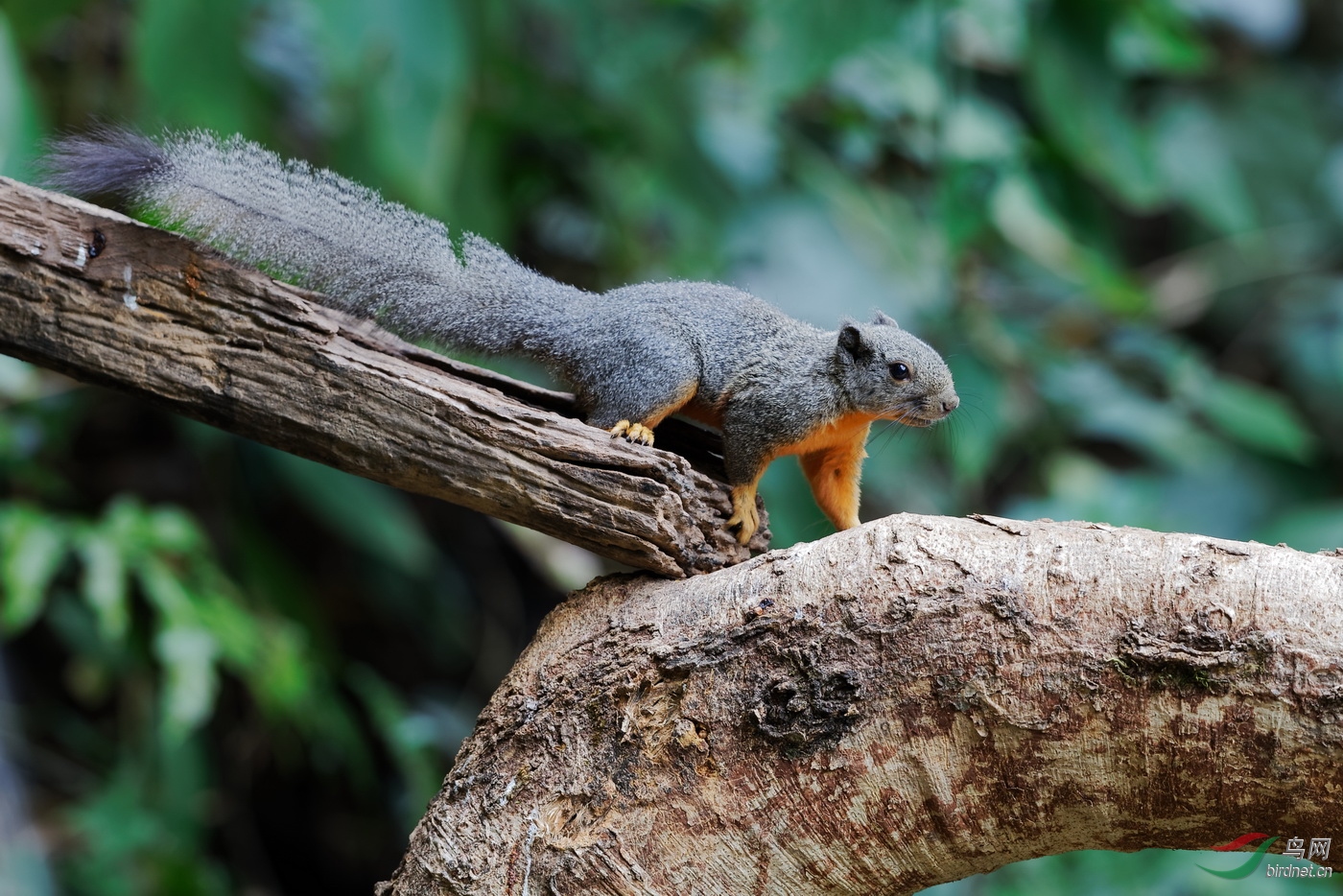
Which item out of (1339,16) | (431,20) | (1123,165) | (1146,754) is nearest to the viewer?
(1146,754)

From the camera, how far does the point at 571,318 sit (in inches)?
94.1

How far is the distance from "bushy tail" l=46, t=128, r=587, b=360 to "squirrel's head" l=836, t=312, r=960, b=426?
2.03 feet

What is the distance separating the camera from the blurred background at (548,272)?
3654 mm

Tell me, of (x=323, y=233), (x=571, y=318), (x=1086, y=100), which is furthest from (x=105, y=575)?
(x=1086, y=100)

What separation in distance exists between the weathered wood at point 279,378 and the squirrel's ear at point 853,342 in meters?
0.74

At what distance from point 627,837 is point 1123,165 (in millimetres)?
3311

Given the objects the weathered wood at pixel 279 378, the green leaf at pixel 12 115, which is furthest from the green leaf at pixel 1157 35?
the green leaf at pixel 12 115

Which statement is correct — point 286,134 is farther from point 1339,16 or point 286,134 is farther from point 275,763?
point 1339,16

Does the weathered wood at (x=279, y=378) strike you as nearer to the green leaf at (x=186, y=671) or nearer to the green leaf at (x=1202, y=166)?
the green leaf at (x=186, y=671)

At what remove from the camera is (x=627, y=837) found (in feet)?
5.80

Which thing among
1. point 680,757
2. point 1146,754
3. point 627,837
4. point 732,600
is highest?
point 732,600

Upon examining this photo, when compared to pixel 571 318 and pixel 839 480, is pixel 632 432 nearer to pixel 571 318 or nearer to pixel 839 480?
pixel 571 318

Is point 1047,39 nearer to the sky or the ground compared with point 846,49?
nearer to the sky

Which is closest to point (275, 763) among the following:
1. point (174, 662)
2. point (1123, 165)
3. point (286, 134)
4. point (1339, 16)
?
point (174, 662)
